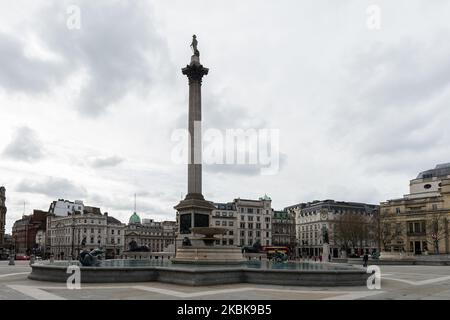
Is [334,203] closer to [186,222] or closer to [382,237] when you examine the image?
[382,237]

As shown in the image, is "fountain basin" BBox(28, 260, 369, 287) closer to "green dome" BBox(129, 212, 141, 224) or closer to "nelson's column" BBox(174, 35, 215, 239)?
"nelson's column" BBox(174, 35, 215, 239)

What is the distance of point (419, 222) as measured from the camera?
102750mm

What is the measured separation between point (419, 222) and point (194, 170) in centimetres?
6845

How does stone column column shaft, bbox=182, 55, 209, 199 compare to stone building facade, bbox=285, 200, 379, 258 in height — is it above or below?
above

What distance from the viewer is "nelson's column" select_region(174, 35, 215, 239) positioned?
5344cm

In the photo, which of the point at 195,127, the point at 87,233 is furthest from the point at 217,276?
the point at 87,233

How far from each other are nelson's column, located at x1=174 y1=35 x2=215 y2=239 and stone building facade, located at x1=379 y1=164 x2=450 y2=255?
175 ft

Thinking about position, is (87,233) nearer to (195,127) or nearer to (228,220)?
(228,220)

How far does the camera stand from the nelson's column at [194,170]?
2104 inches

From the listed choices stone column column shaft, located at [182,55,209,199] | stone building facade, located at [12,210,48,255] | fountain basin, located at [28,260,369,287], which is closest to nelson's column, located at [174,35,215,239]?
stone column column shaft, located at [182,55,209,199]
